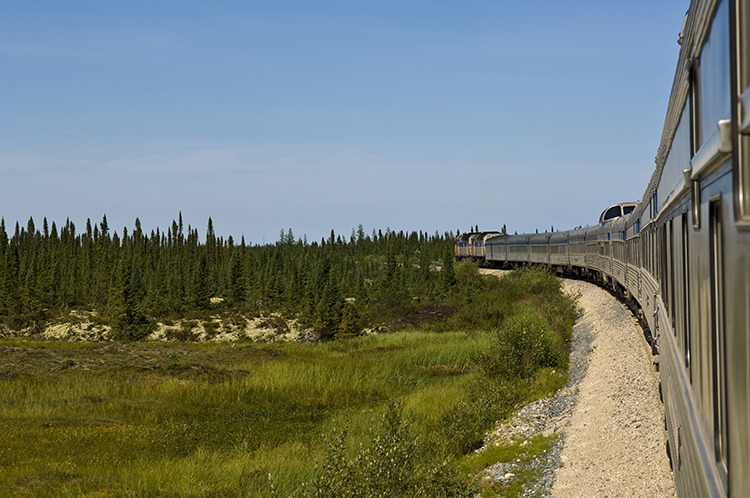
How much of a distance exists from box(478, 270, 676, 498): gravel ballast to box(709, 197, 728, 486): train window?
23.2ft

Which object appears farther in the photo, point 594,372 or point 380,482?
point 594,372

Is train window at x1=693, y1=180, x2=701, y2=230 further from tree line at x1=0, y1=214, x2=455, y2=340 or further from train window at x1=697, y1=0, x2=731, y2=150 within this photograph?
tree line at x1=0, y1=214, x2=455, y2=340

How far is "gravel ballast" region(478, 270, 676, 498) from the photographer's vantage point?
35.1ft

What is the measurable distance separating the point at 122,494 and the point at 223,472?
7.58ft

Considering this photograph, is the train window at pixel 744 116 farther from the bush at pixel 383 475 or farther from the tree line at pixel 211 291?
the tree line at pixel 211 291

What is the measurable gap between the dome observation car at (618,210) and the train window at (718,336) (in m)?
29.0

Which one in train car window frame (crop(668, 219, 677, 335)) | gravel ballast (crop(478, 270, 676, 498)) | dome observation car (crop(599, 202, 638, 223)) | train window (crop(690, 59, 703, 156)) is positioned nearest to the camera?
train window (crop(690, 59, 703, 156))

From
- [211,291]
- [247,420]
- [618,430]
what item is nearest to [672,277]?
[618,430]

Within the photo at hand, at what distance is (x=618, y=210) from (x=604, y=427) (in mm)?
20379

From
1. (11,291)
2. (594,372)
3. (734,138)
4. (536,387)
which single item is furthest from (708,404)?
(11,291)

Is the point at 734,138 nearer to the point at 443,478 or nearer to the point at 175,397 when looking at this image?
the point at 443,478

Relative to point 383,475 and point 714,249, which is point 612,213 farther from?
point 714,249

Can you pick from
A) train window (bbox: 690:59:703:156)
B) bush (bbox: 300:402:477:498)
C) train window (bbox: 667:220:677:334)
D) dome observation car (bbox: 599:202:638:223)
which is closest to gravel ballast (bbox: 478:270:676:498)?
bush (bbox: 300:402:477:498)

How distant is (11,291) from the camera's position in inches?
3221
